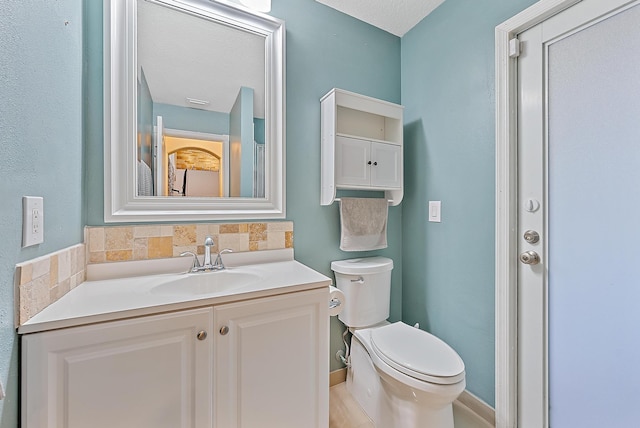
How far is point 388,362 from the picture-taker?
1.12 metres

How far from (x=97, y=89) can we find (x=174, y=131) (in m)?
0.30

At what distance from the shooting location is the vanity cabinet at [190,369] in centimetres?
66

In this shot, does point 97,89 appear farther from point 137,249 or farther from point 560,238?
point 560,238

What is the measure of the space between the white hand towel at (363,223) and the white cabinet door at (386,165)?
119 mm

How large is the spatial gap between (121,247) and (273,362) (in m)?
0.78

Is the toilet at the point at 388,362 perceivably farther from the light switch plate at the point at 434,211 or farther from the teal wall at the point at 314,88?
the light switch plate at the point at 434,211

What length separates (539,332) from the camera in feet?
3.73

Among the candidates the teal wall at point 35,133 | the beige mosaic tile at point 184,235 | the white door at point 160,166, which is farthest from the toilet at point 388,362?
the teal wall at point 35,133

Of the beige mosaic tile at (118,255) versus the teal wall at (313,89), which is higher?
the teal wall at (313,89)

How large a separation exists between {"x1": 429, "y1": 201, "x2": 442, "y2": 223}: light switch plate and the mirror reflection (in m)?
0.99

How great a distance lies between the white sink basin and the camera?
3.47 feet

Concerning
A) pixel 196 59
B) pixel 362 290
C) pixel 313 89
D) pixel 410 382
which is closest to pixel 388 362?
pixel 410 382

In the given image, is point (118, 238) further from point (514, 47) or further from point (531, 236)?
point (514, 47)

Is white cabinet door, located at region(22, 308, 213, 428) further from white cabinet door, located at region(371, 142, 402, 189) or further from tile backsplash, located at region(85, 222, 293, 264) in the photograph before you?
white cabinet door, located at region(371, 142, 402, 189)
